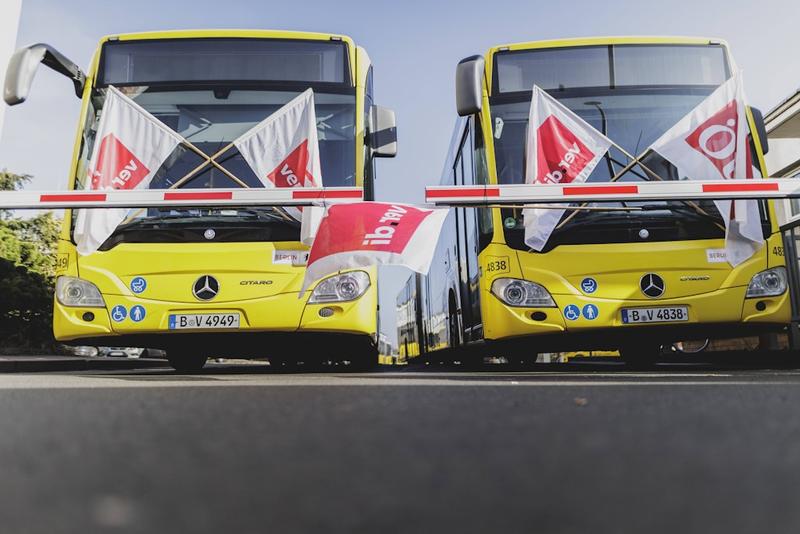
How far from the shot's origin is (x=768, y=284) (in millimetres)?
6996

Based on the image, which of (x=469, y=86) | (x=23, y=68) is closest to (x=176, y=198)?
(x=23, y=68)

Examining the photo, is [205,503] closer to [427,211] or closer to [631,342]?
[427,211]

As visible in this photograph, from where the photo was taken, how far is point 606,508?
1.33 meters

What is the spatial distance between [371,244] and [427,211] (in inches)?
20.0

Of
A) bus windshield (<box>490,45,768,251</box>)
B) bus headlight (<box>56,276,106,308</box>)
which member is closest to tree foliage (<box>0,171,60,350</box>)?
bus headlight (<box>56,276,106,308</box>)

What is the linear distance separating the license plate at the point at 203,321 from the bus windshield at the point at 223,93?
4.08 feet

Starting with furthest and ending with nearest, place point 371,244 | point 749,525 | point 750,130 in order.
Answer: point 750,130
point 371,244
point 749,525

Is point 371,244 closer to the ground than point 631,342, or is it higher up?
higher up

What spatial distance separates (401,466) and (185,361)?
27.5 feet

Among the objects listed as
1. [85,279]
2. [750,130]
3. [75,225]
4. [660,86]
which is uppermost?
[660,86]

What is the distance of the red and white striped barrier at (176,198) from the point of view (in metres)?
6.15

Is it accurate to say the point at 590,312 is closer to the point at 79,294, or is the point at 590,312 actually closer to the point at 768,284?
the point at 768,284

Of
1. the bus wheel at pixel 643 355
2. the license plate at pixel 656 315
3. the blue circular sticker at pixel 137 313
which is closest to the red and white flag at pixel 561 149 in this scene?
the license plate at pixel 656 315

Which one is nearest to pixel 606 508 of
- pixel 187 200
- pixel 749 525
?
pixel 749 525
